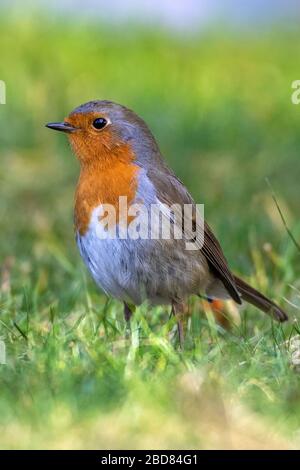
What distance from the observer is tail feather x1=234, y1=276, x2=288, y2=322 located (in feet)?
16.9

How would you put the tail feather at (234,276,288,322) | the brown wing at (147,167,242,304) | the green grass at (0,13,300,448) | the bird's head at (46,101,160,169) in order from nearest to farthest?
the green grass at (0,13,300,448)
the brown wing at (147,167,242,304)
the bird's head at (46,101,160,169)
the tail feather at (234,276,288,322)

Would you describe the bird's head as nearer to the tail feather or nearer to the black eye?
the black eye

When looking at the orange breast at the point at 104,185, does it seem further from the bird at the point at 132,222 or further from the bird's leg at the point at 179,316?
the bird's leg at the point at 179,316

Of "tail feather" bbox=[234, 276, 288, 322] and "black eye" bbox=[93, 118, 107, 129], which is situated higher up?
"black eye" bbox=[93, 118, 107, 129]

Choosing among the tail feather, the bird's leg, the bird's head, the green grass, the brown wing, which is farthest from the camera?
the tail feather

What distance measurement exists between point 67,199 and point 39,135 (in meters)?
0.87

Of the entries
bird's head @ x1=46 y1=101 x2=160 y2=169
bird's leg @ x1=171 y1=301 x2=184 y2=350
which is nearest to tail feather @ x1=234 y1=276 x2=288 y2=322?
bird's leg @ x1=171 y1=301 x2=184 y2=350

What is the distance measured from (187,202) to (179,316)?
57 centimetres

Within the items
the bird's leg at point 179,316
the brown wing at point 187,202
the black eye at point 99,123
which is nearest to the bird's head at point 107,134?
the black eye at point 99,123

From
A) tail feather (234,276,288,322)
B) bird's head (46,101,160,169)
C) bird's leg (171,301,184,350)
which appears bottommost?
bird's leg (171,301,184,350)

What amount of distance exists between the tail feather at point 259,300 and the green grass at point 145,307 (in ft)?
0.33

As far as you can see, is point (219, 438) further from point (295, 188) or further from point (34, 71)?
point (34, 71)

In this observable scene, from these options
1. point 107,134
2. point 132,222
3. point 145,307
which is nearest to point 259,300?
point 145,307

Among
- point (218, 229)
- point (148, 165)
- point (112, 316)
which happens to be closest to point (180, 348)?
point (112, 316)
